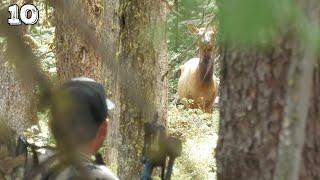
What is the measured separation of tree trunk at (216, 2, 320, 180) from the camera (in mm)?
1720

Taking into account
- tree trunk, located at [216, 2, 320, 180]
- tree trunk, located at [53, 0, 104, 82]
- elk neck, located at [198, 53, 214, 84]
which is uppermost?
tree trunk, located at [216, 2, 320, 180]

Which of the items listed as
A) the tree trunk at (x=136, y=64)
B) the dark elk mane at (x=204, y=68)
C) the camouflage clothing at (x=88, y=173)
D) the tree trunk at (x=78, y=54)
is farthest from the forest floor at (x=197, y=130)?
the camouflage clothing at (x=88, y=173)

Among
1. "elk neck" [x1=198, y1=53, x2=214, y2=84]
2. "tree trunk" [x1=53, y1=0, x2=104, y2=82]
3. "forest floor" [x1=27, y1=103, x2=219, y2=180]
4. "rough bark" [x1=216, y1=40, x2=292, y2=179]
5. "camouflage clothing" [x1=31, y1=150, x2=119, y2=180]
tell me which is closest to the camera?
"camouflage clothing" [x1=31, y1=150, x2=119, y2=180]

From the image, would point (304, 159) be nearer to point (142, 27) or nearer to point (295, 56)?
point (295, 56)

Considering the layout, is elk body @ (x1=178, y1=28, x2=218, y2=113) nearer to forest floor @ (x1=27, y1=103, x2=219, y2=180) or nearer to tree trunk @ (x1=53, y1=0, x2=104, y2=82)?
forest floor @ (x1=27, y1=103, x2=219, y2=180)

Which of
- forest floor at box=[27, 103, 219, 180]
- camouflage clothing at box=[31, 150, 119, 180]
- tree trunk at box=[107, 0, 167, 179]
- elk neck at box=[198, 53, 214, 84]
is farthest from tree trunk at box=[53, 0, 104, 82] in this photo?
camouflage clothing at box=[31, 150, 119, 180]

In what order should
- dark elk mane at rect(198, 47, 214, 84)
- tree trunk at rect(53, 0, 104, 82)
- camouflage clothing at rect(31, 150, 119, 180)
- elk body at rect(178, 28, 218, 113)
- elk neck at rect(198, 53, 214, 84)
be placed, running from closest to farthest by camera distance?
camouflage clothing at rect(31, 150, 119, 180) < tree trunk at rect(53, 0, 104, 82) < dark elk mane at rect(198, 47, 214, 84) < elk neck at rect(198, 53, 214, 84) < elk body at rect(178, 28, 218, 113)

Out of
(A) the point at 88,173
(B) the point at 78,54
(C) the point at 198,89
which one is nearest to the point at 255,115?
(A) the point at 88,173

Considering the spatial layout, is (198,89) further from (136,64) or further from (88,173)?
(88,173)

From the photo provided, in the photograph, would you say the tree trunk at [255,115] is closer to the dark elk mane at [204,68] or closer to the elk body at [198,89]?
the dark elk mane at [204,68]

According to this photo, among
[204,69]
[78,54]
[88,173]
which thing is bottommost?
[204,69]

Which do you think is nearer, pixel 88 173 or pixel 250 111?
pixel 88 173

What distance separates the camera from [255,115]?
1.83 meters

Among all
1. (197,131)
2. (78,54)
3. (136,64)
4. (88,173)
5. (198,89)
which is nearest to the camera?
(88,173)
